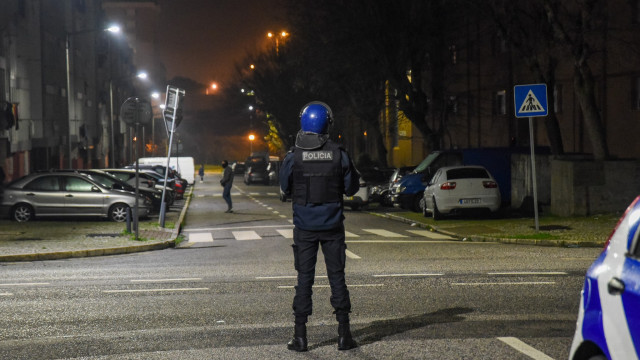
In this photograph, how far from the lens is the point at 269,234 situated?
22.0 meters

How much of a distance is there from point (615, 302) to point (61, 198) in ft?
77.8

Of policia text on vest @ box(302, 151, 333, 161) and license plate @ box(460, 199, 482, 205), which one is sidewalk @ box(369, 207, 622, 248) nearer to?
license plate @ box(460, 199, 482, 205)

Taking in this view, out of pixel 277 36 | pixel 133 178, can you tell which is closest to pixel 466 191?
pixel 133 178

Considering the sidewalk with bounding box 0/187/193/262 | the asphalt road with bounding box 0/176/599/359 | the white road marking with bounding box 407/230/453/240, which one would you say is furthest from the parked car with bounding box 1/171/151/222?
the asphalt road with bounding box 0/176/599/359

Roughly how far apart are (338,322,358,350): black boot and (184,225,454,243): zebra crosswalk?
1235cm

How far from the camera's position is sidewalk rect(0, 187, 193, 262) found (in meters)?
17.1

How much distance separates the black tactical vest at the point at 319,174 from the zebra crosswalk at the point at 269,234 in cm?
1247

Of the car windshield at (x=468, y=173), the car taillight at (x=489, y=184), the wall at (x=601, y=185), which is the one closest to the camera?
the wall at (x=601, y=185)

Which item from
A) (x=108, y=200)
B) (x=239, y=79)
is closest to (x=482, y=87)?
(x=108, y=200)

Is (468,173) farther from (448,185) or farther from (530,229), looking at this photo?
(530,229)

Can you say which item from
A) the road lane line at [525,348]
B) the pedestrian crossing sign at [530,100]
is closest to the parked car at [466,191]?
the pedestrian crossing sign at [530,100]

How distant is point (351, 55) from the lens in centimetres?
4122

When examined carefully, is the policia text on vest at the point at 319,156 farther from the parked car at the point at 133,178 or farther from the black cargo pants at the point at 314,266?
the parked car at the point at 133,178

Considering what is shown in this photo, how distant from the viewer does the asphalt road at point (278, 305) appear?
297 inches
